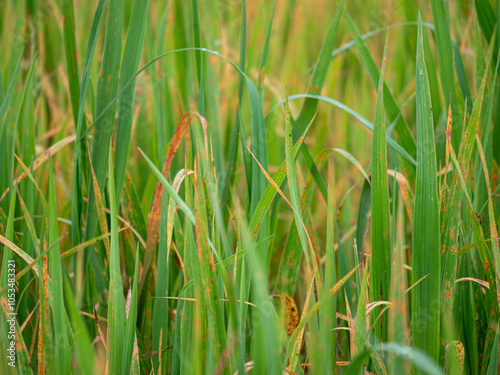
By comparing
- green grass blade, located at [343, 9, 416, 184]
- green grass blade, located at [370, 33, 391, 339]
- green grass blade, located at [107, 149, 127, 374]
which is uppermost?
green grass blade, located at [343, 9, 416, 184]

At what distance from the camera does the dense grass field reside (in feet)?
1.21

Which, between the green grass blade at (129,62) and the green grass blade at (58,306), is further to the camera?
the green grass blade at (129,62)

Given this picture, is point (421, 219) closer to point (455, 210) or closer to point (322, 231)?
point (455, 210)

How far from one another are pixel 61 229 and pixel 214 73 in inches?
13.4

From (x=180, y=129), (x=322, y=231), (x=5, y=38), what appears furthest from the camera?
(x=5, y=38)

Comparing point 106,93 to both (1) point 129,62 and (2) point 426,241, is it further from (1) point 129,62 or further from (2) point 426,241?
(2) point 426,241

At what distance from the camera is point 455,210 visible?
424 millimetres

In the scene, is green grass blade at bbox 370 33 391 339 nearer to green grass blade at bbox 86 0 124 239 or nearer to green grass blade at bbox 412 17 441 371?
green grass blade at bbox 412 17 441 371

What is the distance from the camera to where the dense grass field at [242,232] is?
369 mm

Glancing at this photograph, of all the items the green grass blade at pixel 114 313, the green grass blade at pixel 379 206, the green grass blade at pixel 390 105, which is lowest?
the green grass blade at pixel 114 313

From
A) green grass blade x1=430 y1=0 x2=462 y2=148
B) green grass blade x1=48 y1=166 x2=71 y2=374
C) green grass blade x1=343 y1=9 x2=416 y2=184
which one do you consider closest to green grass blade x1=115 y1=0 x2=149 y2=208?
green grass blade x1=48 y1=166 x2=71 y2=374

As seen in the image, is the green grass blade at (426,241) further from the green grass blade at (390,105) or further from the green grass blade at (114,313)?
the green grass blade at (114,313)

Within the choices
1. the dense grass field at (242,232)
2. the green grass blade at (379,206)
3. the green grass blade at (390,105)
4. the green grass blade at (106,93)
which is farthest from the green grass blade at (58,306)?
the green grass blade at (390,105)

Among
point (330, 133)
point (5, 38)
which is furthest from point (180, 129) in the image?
point (5, 38)
